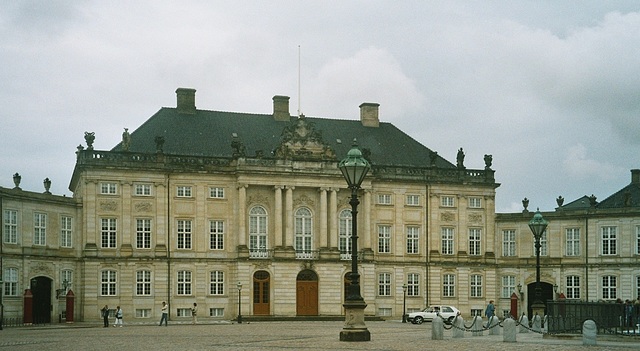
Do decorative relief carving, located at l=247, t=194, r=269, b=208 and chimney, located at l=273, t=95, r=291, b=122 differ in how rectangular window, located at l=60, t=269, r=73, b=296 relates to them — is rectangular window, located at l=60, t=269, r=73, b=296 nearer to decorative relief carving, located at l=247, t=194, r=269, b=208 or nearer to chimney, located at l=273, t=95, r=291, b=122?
decorative relief carving, located at l=247, t=194, r=269, b=208

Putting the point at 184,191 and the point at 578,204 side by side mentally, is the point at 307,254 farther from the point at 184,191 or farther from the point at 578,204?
the point at 578,204

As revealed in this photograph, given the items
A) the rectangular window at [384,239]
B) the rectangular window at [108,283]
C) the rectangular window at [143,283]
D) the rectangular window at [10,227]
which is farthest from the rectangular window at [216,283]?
the rectangular window at [10,227]

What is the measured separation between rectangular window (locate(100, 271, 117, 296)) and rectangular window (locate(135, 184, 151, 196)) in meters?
5.94

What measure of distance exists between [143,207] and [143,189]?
1300mm

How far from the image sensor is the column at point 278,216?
72.1 m

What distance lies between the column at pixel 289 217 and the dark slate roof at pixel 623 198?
25843 mm

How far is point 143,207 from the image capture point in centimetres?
6956

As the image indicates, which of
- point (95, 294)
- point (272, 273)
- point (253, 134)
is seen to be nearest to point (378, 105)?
point (253, 134)

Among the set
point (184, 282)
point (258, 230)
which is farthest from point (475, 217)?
point (184, 282)

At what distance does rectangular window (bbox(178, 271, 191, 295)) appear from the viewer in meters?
70.4

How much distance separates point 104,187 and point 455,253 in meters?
28.3

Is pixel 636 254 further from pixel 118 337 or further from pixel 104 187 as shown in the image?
pixel 118 337

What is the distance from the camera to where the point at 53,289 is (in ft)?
213

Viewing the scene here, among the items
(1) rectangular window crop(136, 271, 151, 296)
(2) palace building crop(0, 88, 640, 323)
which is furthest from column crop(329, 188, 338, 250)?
(1) rectangular window crop(136, 271, 151, 296)
